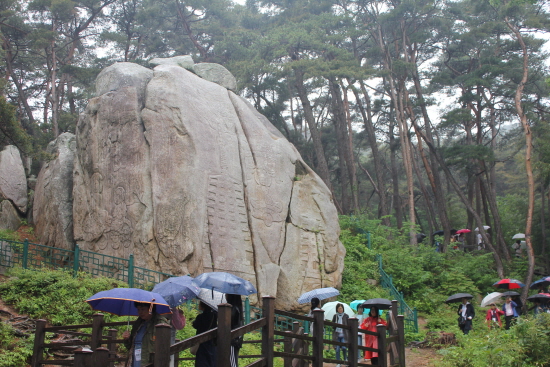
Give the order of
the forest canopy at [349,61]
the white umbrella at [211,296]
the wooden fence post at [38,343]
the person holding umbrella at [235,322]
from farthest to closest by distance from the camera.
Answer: the forest canopy at [349,61] → the wooden fence post at [38,343] → the white umbrella at [211,296] → the person holding umbrella at [235,322]

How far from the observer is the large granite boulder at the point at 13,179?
1714cm

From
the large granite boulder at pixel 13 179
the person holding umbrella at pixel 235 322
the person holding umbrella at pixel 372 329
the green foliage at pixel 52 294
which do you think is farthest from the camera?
the large granite boulder at pixel 13 179

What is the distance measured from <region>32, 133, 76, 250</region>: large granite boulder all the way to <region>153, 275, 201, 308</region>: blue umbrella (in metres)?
8.83

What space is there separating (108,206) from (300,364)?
26.2 ft

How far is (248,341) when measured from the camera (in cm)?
665

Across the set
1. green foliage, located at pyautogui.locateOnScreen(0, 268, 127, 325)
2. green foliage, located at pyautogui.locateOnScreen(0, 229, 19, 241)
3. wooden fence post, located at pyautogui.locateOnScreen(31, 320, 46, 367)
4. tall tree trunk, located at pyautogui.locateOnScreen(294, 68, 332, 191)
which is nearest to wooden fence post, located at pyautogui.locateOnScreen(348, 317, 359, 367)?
wooden fence post, located at pyautogui.locateOnScreen(31, 320, 46, 367)

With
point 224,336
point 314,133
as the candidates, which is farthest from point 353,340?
point 314,133

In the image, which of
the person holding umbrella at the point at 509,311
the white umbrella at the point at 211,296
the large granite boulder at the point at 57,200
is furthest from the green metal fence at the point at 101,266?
the person holding umbrella at the point at 509,311

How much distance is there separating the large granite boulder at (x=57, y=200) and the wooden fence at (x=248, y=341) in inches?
307

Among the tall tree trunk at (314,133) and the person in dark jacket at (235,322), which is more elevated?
the tall tree trunk at (314,133)

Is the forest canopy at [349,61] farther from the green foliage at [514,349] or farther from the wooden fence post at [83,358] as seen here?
the wooden fence post at [83,358]

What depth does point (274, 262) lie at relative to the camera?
13617mm

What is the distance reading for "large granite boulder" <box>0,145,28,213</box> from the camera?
56.2 ft

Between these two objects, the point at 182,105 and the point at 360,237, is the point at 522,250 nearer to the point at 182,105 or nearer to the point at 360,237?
the point at 360,237
